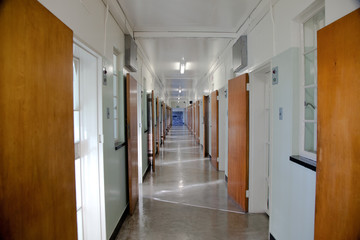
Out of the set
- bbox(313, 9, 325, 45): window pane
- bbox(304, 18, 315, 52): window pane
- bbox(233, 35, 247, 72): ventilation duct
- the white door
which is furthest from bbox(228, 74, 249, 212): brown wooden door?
the white door

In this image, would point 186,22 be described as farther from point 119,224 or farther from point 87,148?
point 119,224

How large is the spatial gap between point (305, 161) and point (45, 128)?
84.1 inches

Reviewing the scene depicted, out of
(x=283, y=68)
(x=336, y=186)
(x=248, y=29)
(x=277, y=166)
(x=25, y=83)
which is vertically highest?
(x=248, y=29)

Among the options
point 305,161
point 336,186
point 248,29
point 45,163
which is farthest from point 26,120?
point 248,29

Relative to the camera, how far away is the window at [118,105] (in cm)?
310

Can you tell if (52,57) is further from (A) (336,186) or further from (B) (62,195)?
(A) (336,186)

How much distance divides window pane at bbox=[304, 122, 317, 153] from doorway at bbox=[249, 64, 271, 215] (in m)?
1.20

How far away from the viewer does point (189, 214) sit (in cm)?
325

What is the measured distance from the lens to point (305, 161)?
71.5 inches

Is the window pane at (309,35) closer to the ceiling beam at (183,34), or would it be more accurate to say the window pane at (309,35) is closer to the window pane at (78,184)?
the ceiling beam at (183,34)

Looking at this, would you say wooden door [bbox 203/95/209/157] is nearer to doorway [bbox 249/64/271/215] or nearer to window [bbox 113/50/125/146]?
doorway [bbox 249/64/271/215]

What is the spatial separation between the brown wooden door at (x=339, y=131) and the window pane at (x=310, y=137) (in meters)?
0.70

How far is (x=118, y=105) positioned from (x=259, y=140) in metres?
2.43

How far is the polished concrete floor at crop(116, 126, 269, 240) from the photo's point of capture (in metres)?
2.72
